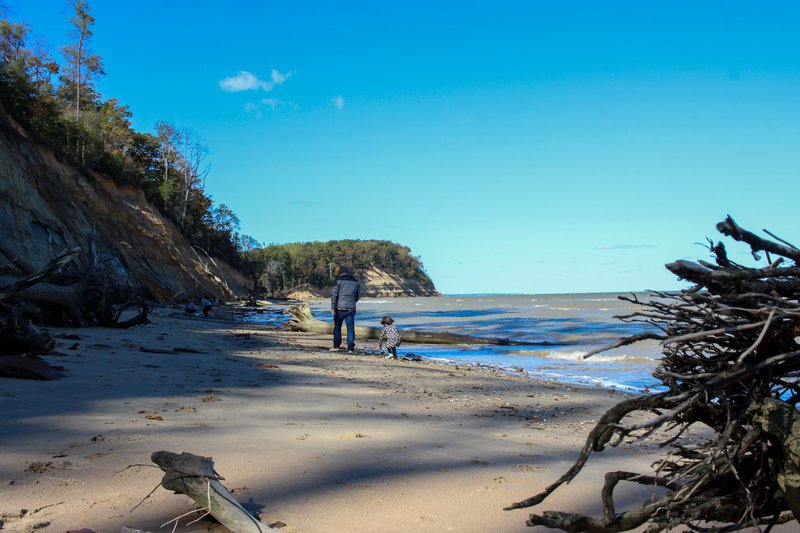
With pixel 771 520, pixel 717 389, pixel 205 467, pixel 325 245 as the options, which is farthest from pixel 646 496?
pixel 325 245

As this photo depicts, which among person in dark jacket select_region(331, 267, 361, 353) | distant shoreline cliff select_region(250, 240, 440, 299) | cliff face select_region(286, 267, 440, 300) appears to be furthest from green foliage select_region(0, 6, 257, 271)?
cliff face select_region(286, 267, 440, 300)

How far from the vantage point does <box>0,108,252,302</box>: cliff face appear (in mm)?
13211

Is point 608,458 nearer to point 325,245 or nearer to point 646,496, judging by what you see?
point 646,496

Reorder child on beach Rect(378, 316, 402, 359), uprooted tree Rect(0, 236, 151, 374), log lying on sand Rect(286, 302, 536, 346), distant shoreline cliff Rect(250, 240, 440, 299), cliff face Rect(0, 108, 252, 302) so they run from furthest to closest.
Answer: distant shoreline cliff Rect(250, 240, 440, 299), log lying on sand Rect(286, 302, 536, 346), cliff face Rect(0, 108, 252, 302), child on beach Rect(378, 316, 402, 359), uprooted tree Rect(0, 236, 151, 374)

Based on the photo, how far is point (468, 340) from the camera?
15.6m

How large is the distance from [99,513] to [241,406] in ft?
7.60

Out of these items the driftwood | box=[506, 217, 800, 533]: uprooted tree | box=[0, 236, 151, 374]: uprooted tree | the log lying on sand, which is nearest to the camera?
box=[506, 217, 800, 533]: uprooted tree

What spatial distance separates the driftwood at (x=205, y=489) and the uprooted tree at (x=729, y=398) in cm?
99

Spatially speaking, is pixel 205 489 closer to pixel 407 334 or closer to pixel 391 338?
pixel 391 338

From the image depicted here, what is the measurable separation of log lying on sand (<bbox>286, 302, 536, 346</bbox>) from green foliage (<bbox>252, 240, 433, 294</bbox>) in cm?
6398

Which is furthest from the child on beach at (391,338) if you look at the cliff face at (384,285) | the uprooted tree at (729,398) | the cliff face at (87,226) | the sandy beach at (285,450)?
the cliff face at (384,285)

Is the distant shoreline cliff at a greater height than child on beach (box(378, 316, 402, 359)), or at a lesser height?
greater

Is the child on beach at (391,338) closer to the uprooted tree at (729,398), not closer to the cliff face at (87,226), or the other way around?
the cliff face at (87,226)

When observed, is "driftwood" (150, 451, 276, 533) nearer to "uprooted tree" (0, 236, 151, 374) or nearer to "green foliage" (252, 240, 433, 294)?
"uprooted tree" (0, 236, 151, 374)
